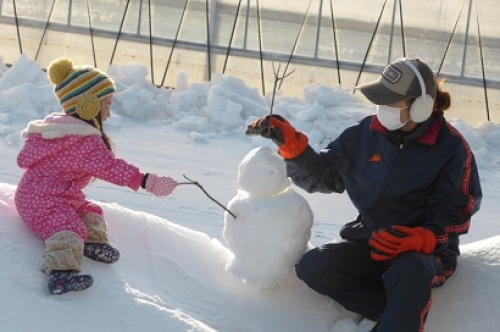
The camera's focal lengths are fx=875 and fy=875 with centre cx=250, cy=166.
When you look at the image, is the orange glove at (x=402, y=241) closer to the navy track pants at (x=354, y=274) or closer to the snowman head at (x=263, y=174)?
the navy track pants at (x=354, y=274)

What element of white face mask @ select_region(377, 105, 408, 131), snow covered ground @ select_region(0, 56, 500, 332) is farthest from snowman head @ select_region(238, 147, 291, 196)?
white face mask @ select_region(377, 105, 408, 131)

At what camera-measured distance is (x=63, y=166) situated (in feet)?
10.3

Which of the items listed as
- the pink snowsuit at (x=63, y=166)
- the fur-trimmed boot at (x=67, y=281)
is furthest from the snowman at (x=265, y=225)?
the fur-trimmed boot at (x=67, y=281)

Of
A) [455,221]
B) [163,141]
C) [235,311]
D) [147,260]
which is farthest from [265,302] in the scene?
[163,141]

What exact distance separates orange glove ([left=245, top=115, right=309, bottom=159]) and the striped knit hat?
571 millimetres

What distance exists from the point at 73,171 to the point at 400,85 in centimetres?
124

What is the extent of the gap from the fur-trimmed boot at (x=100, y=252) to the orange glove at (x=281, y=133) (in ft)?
2.22

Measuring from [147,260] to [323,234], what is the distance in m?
2.93

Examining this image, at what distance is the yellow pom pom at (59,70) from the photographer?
330cm

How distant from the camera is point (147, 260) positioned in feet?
10.9

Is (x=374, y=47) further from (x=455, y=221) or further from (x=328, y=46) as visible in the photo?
(x=455, y=221)

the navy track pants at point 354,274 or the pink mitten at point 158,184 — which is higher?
the pink mitten at point 158,184

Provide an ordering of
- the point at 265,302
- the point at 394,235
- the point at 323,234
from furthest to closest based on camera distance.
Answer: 1. the point at 323,234
2. the point at 265,302
3. the point at 394,235

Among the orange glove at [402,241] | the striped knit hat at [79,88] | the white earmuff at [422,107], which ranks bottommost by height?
the orange glove at [402,241]
